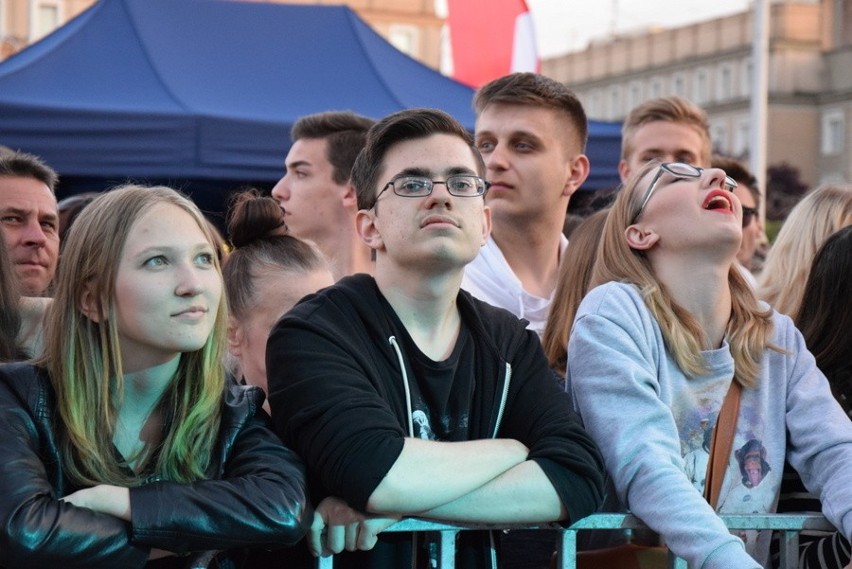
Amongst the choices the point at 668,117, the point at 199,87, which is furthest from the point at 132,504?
the point at 199,87

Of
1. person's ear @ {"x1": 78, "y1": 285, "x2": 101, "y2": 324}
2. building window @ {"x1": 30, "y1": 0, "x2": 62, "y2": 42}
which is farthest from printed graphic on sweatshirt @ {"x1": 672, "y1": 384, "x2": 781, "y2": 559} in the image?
building window @ {"x1": 30, "y1": 0, "x2": 62, "y2": 42}

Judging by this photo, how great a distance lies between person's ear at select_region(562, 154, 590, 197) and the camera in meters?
5.04

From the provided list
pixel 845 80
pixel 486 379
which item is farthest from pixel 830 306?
pixel 845 80

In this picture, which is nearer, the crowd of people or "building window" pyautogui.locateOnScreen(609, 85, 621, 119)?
the crowd of people

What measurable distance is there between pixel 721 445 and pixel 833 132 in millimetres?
64881

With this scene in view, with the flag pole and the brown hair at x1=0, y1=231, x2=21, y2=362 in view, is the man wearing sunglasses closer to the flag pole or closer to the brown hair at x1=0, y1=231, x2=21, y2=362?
the brown hair at x1=0, y1=231, x2=21, y2=362

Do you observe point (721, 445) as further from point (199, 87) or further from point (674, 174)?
point (199, 87)

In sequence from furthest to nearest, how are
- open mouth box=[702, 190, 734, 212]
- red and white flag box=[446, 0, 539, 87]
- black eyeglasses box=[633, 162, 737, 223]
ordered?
red and white flag box=[446, 0, 539, 87]
black eyeglasses box=[633, 162, 737, 223]
open mouth box=[702, 190, 734, 212]

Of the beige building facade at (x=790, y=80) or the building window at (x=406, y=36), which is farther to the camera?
the beige building facade at (x=790, y=80)

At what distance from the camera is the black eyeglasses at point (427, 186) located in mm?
3150

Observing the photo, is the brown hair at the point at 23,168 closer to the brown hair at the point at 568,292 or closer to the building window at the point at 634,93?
the brown hair at the point at 568,292

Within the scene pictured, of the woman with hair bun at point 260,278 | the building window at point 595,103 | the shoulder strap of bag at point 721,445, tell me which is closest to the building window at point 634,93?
the building window at point 595,103

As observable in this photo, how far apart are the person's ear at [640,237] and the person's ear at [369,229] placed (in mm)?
816

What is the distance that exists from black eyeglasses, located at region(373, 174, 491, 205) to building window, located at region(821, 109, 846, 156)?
63904 mm
